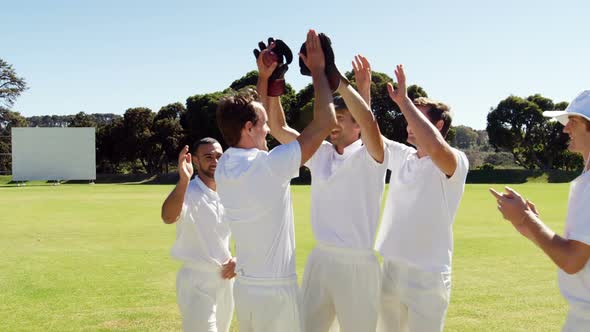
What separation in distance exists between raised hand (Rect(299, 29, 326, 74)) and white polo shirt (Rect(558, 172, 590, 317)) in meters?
1.82

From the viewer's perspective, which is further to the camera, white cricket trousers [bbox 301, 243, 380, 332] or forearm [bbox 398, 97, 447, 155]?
white cricket trousers [bbox 301, 243, 380, 332]

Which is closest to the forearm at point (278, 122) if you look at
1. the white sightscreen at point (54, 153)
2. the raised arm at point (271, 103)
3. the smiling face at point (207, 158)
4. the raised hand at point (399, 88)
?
the raised arm at point (271, 103)

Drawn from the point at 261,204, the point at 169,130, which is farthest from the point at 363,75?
the point at 169,130

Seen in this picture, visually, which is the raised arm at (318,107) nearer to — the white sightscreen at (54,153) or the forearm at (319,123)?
the forearm at (319,123)

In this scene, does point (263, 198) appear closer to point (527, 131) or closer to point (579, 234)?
point (579, 234)

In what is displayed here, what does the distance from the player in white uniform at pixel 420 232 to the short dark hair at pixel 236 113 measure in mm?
1165

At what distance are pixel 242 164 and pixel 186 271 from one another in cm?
180

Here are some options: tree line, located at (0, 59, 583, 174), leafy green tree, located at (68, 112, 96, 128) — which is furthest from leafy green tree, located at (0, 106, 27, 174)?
leafy green tree, located at (68, 112, 96, 128)

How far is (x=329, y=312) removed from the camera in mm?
4977

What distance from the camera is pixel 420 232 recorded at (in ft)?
16.1

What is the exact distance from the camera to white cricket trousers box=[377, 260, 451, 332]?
4762 mm

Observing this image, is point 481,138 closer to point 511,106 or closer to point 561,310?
point 511,106

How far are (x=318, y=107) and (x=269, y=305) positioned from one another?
1420 millimetres

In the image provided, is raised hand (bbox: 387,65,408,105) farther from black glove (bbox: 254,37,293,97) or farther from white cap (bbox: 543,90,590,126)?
white cap (bbox: 543,90,590,126)
